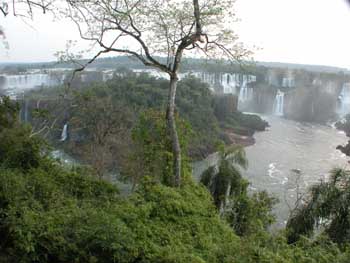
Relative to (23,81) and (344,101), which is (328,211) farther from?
(344,101)

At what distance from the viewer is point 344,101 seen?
36156 mm

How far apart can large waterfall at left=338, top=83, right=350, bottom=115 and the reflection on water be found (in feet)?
22.0

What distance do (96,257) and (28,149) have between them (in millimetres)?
2570

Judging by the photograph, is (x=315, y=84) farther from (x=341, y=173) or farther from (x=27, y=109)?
(x=341, y=173)

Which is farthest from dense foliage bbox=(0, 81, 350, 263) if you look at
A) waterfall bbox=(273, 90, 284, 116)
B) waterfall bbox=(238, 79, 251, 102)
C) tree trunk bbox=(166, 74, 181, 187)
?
waterfall bbox=(238, 79, 251, 102)

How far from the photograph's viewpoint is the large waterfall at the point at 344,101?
3569cm

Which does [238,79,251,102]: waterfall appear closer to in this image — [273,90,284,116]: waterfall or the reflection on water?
[273,90,284,116]: waterfall

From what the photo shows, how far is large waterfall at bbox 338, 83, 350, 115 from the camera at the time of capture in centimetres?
3569

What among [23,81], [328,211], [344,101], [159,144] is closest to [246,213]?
[328,211]

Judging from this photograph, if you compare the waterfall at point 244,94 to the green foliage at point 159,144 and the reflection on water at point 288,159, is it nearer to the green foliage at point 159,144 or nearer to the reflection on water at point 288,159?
the reflection on water at point 288,159

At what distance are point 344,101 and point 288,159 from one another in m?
20.1

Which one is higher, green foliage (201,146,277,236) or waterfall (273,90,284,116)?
green foliage (201,146,277,236)

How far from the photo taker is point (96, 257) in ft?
10.6

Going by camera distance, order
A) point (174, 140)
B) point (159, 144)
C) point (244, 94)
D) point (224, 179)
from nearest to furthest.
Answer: point (174, 140) → point (159, 144) → point (224, 179) → point (244, 94)
